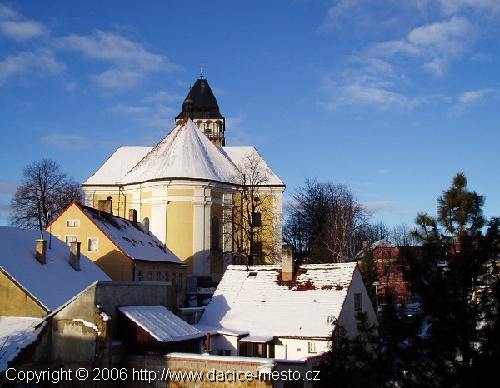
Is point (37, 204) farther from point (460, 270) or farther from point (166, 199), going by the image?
point (460, 270)

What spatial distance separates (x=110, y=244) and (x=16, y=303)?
46.3ft

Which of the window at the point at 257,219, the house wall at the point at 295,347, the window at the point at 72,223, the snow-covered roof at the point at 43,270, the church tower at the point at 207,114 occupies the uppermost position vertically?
the church tower at the point at 207,114

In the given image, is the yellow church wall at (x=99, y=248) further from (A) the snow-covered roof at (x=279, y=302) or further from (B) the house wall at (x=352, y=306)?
(B) the house wall at (x=352, y=306)

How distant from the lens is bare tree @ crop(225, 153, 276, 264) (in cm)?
4903

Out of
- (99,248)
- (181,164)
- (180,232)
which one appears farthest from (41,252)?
(181,164)

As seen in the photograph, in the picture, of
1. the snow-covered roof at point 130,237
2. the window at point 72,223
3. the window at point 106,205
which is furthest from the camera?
the window at point 106,205

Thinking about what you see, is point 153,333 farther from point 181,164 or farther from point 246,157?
point 246,157

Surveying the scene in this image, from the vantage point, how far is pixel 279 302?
25.4 metres

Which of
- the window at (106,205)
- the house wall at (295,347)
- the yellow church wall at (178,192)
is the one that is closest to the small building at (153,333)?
the house wall at (295,347)

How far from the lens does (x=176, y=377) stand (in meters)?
17.4

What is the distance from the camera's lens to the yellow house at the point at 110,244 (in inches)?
1345

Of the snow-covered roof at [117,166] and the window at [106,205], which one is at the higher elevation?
the snow-covered roof at [117,166]

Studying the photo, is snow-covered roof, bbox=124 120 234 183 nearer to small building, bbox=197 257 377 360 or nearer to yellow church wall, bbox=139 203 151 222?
A: yellow church wall, bbox=139 203 151 222

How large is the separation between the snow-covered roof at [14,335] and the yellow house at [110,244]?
13700 millimetres
